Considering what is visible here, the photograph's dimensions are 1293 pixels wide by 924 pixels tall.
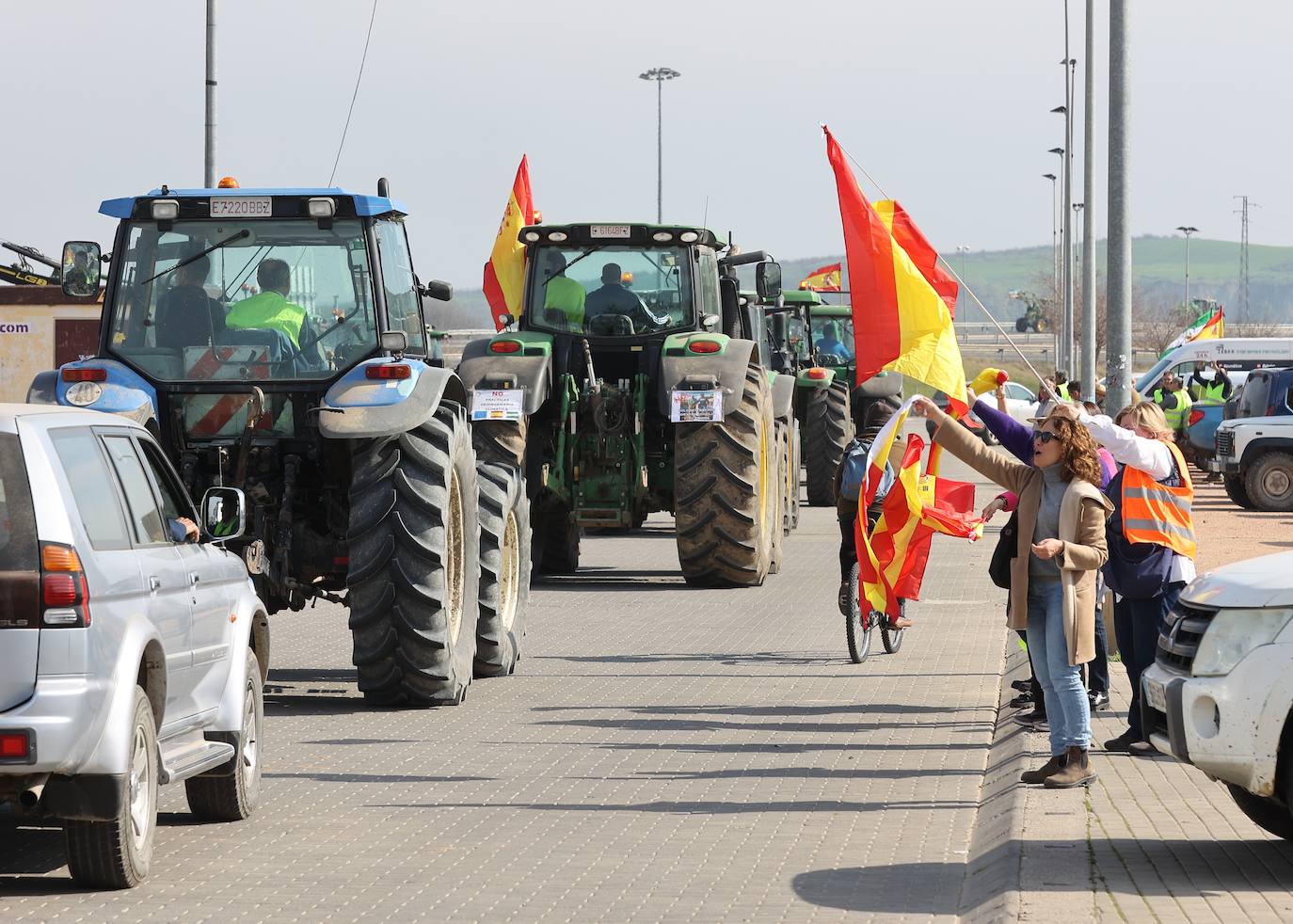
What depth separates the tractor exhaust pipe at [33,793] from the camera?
21.2 feet

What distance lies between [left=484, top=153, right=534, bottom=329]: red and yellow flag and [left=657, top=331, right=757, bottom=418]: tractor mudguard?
7.14 feet

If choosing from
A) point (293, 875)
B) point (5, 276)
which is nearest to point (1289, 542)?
point (293, 875)

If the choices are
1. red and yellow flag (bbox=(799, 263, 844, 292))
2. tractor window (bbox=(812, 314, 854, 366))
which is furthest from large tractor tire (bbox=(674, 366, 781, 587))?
red and yellow flag (bbox=(799, 263, 844, 292))

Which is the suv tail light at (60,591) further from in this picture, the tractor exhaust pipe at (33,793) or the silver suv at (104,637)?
the tractor exhaust pipe at (33,793)

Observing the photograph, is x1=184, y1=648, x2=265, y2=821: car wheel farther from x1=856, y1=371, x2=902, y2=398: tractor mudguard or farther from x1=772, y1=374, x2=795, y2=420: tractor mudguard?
x1=856, y1=371, x2=902, y2=398: tractor mudguard

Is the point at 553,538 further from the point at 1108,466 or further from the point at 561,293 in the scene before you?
the point at 1108,466

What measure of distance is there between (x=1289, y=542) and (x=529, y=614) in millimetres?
10723

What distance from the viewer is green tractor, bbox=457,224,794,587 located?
678 inches

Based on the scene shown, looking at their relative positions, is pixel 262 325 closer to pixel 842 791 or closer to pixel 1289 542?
pixel 842 791

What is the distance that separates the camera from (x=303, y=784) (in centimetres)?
905

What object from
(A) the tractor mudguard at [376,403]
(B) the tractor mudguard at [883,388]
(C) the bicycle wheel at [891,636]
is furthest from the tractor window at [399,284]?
(B) the tractor mudguard at [883,388]

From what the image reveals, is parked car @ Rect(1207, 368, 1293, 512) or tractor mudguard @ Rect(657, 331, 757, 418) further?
parked car @ Rect(1207, 368, 1293, 512)

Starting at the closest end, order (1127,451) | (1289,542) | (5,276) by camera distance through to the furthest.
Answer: (1127,451) → (1289,542) → (5,276)

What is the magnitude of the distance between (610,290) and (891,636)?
6.10 m
